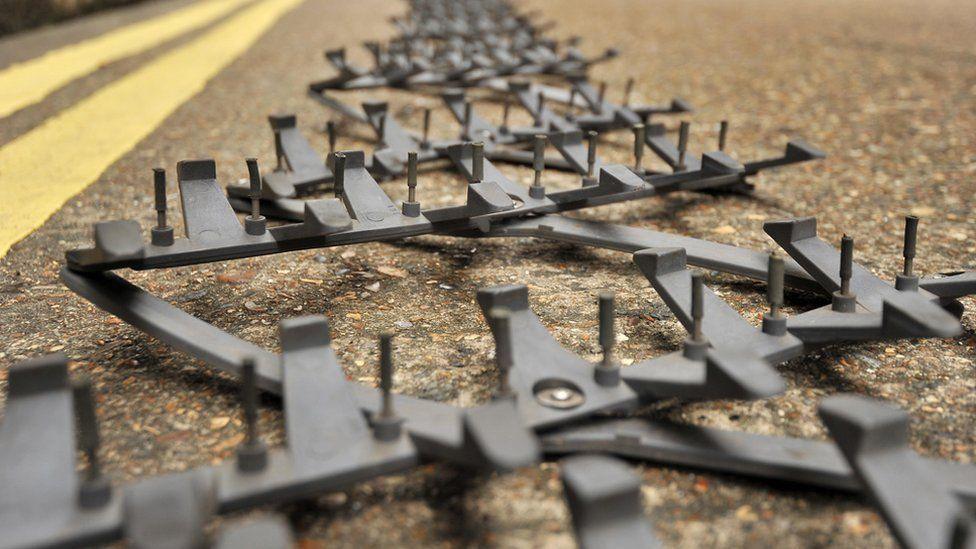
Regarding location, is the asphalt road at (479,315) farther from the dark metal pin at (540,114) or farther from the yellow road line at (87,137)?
the dark metal pin at (540,114)

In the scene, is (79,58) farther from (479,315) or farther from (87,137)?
(479,315)

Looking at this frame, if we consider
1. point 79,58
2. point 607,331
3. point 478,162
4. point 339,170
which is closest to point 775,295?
point 607,331

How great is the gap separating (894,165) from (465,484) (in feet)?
7.05

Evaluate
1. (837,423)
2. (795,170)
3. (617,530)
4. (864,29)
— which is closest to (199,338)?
(617,530)

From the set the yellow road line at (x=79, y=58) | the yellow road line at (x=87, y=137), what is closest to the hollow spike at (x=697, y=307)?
the yellow road line at (x=87, y=137)

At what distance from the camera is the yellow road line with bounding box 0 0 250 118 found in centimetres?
345

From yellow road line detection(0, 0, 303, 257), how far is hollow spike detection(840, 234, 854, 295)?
1646 mm

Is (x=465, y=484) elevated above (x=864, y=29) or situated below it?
below

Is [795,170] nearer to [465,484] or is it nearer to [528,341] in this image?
[528,341]

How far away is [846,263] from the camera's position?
1318mm

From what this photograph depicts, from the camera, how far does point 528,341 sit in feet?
3.89

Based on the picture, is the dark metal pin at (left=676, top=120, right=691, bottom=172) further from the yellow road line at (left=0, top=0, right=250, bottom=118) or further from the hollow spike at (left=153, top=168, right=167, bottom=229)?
the yellow road line at (left=0, top=0, right=250, bottom=118)

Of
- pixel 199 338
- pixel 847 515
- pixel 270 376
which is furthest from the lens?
pixel 199 338

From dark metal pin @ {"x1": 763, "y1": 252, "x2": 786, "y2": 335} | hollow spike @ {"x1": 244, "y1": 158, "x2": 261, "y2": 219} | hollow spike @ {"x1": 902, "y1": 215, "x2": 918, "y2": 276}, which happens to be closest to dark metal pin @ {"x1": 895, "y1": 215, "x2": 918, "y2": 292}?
hollow spike @ {"x1": 902, "y1": 215, "x2": 918, "y2": 276}
